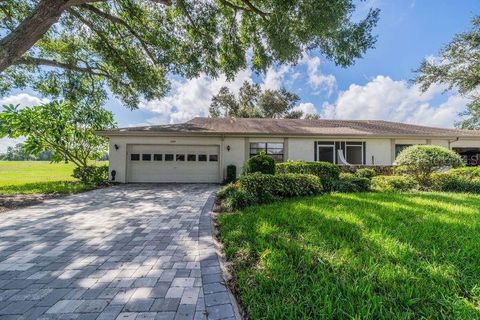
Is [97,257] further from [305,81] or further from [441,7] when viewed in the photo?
[305,81]

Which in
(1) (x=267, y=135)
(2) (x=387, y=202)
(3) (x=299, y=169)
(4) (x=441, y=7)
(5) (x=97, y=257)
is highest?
(4) (x=441, y=7)

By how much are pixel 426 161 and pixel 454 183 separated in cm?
143

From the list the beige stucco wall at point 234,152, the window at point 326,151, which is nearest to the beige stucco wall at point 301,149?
the window at point 326,151

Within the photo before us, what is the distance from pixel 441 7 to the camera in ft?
26.8

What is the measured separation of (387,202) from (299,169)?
12.2ft

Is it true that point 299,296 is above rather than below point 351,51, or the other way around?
below

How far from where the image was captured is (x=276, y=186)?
6691 millimetres

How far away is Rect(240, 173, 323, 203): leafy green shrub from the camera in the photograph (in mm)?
6344

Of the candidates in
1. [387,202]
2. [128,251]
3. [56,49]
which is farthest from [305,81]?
[128,251]

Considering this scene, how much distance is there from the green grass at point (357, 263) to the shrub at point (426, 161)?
4.05 metres

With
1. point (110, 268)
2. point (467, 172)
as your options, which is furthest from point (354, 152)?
point (110, 268)

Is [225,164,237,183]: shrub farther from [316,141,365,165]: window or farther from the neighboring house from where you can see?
[316,141,365,165]: window

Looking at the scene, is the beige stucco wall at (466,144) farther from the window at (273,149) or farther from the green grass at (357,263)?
the green grass at (357,263)

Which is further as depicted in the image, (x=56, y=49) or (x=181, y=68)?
(x=56, y=49)
